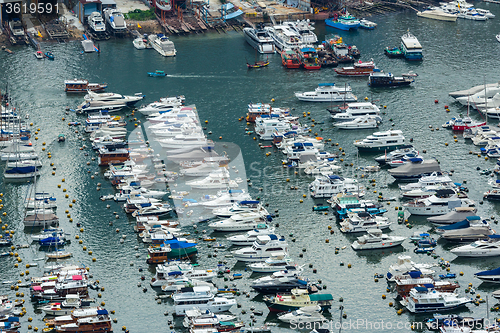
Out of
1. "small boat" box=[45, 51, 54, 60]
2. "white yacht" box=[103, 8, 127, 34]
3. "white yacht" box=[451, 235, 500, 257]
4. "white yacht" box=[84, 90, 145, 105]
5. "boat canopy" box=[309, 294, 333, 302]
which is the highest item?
"white yacht" box=[451, 235, 500, 257]

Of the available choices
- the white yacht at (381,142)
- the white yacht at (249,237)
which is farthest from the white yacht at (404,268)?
the white yacht at (381,142)

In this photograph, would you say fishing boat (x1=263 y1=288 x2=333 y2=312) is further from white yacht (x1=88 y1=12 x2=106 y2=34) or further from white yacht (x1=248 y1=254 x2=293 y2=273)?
white yacht (x1=88 y1=12 x2=106 y2=34)

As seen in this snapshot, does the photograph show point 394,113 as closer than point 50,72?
Yes

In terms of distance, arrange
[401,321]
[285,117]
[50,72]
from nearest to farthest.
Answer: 1. [401,321]
2. [285,117]
3. [50,72]

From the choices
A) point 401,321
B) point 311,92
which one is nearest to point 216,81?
point 311,92

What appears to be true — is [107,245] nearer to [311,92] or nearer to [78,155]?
[78,155]

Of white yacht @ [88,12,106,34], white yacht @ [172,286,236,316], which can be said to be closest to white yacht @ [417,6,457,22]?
white yacht @ [88,12,106,34]

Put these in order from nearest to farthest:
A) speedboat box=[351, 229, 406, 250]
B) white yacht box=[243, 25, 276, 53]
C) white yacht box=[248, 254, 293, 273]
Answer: white yacht box=[248, 254, 293, 273]
speedboat box=[351, 229, 406, 250]
white yacht box=[243, 25, 276, 53]
